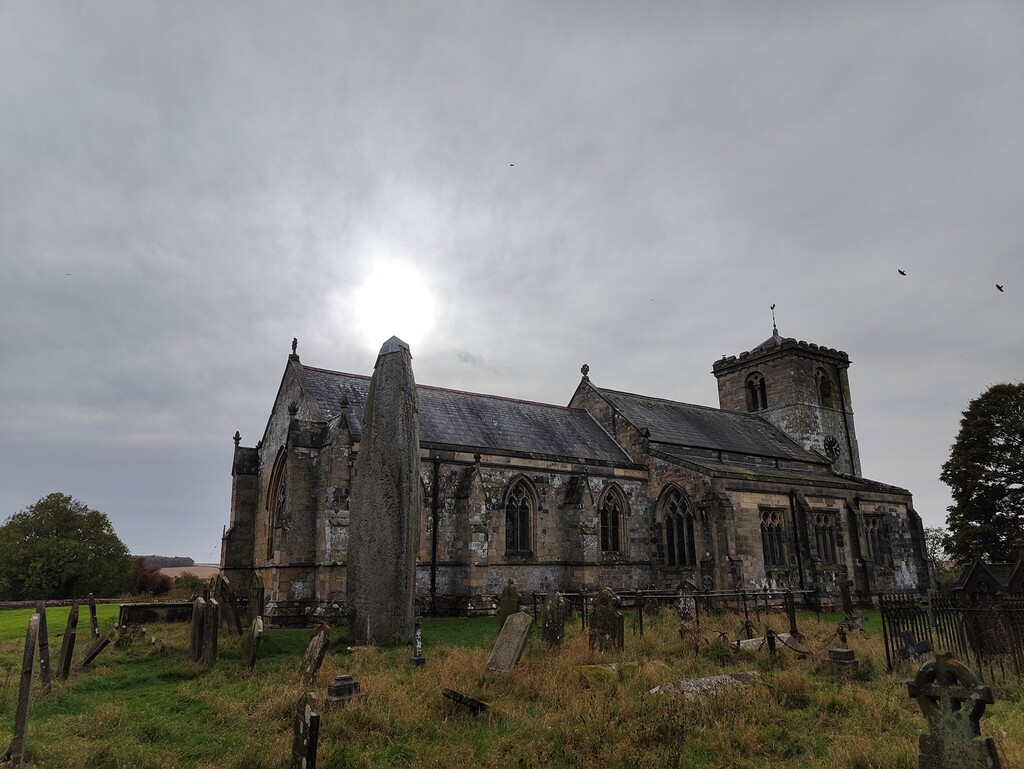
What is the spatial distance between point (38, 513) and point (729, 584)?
4098 cm

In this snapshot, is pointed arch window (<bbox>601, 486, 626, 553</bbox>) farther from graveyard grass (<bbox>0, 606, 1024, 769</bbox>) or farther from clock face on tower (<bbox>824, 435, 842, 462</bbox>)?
clock face on tower (<bbox>824, 435, 842, 462</bbox>)

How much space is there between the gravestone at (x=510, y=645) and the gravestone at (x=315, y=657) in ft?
7.82

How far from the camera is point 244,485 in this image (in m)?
23.9

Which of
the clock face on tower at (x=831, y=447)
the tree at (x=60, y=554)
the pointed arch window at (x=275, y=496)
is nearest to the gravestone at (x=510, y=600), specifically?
the pointed arch window at (x=275, y=496)

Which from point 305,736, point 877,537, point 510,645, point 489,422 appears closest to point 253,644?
point 510,645

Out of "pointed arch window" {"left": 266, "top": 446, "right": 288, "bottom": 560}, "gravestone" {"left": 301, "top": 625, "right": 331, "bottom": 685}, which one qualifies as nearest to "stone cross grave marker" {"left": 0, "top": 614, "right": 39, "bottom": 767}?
"gravestone" {"left": 301, "top": 625, "right": 331, "bottom": 685}

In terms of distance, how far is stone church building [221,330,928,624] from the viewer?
1961 centimetres

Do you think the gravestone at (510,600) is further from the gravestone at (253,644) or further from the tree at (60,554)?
the tree at (60,554)

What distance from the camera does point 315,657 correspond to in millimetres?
9000

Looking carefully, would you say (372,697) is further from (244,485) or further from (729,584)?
(244,485)

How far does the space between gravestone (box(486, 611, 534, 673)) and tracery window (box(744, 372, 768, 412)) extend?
97.4 ft

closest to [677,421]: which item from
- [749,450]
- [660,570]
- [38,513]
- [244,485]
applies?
[749,450]

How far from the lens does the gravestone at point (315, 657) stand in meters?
8.80

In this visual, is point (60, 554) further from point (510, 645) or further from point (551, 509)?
point (510, 645)
